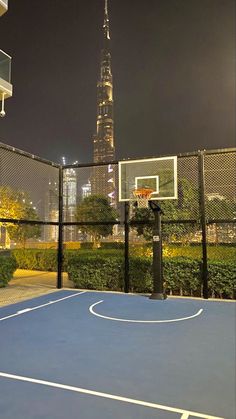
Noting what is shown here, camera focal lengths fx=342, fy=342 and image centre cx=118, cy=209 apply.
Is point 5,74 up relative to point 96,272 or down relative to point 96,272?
up

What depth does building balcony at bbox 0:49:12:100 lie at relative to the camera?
38.3 feet

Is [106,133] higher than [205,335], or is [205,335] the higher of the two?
[106,133]

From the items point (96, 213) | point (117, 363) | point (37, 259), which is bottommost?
point (117, 363)

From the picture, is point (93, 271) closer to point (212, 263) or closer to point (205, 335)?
point (212, 263)

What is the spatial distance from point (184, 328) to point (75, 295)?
3535mm

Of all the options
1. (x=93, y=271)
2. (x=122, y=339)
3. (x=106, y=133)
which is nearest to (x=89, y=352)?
(x=122, y=339)

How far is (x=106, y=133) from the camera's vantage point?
111m

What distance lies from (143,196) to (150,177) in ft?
2.15

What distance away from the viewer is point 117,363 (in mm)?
3557

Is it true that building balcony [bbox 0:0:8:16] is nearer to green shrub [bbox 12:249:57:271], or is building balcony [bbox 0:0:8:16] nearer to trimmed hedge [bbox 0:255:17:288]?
trimmed hedge [bbox 0:255:17:288]

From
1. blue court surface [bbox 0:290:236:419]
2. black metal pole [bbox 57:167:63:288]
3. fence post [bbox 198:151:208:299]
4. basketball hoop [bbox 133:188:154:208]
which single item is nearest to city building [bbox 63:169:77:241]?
black metal pole [bbox 57:167:63:288]

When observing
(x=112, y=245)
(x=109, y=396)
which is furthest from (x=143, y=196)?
(x=109, y=396)

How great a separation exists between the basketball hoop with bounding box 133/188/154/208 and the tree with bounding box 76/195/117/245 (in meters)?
2.10

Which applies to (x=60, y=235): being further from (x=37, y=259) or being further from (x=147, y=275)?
(x=37, y=259)
